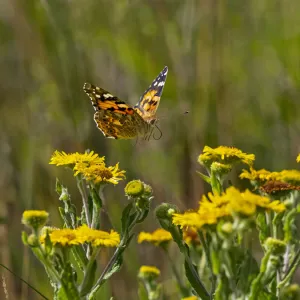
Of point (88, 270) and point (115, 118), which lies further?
point (115, 118)

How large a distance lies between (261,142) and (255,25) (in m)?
0.97

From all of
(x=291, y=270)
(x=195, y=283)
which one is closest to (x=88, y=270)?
(x=195, y=283)

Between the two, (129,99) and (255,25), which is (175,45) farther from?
(255,25)

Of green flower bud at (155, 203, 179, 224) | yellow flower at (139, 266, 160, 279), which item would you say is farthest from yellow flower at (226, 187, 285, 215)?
yellow flower at (139, 266, 160, 279)

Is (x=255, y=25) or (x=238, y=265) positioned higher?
(x=255, y=25)

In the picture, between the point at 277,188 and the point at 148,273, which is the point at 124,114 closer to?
the point at 148,273

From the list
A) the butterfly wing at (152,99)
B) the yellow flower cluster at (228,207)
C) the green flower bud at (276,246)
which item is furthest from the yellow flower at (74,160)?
the butterfly wing at (152,99)

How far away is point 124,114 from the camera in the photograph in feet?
9.34

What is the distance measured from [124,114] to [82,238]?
51.1 inches

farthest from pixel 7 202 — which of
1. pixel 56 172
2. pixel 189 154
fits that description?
pixel 189 154

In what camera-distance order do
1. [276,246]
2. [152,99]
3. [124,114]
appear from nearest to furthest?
[276,246], [124,114], [152,99]

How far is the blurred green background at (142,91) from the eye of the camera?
125 inches

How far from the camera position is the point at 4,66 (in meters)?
4.80

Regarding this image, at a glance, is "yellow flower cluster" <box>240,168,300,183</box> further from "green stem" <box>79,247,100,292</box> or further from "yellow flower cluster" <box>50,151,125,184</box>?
"green stem" <box>79,247,100,292</box>
